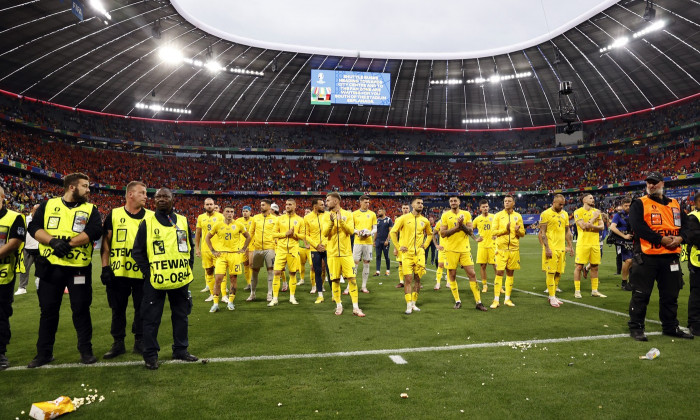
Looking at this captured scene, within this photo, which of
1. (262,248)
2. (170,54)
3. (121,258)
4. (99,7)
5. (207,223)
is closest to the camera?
(121,258)

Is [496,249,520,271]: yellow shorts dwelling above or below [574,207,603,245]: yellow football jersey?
below

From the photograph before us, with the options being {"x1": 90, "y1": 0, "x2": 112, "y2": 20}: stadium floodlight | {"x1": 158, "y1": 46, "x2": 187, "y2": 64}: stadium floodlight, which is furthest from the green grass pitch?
{"x1": 158, "y1": 46, "x2": 187, "y2": 64}: stadium floodlight

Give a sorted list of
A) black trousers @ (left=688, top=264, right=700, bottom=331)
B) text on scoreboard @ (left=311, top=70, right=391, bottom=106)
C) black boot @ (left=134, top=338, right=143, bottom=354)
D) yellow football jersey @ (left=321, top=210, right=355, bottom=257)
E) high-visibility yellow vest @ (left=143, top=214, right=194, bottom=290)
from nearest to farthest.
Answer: high-visibility yellow vest @ (left=143, top=214, right=194, bottom=290)
black boot @ (left=134, top=338, right=143, bottom=354)
black trousers @ (left=688, top=264, right=700, bottom=331)
yellow football jersey @ (left=321, top=210, right=355, bottom=257)
text on scoreboard @ (left=311, top=70, right=391, bottom=106)

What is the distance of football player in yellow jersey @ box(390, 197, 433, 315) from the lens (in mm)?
7348

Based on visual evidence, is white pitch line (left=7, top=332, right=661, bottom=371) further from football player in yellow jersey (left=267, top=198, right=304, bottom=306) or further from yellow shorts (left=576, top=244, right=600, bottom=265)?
yellow shorts (left=576, top=244, right=600, bottom=265)

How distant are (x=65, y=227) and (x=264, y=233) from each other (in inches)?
186

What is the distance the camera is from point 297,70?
32.8m

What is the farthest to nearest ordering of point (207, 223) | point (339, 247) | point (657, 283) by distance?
point (207, 223), point (339, 247), point (657, 283)

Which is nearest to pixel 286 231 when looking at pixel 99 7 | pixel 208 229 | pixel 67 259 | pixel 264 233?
pixel 264 233

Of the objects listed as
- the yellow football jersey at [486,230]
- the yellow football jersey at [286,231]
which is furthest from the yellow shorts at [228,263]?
the yellow football jersey at [486,230]

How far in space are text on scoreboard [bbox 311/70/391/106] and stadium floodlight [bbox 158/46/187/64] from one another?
9481 mm

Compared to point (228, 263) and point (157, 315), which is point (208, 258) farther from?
point (157, 315)

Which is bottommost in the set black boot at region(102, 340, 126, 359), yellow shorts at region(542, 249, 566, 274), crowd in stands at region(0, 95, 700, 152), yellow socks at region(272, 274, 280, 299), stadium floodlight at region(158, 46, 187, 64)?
black boot at region(102, 340, 126, 359)

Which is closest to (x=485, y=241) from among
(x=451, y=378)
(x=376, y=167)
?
(x=451, y=378)
